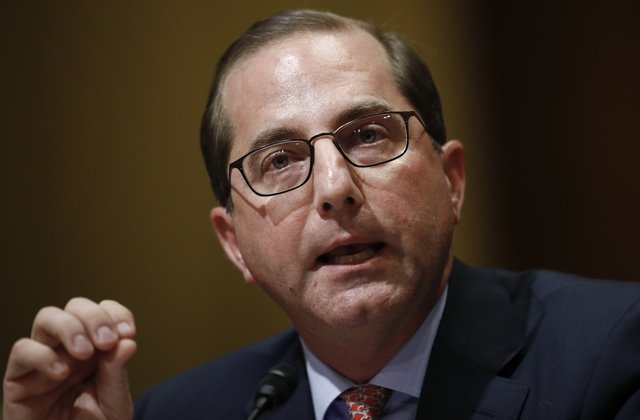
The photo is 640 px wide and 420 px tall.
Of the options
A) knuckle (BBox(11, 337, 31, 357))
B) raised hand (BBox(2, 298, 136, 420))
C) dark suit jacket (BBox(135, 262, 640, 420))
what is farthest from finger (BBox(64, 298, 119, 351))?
dark suit jacket (BBox(135, 262, 640, 420))

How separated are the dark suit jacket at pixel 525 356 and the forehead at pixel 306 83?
0.62 metres

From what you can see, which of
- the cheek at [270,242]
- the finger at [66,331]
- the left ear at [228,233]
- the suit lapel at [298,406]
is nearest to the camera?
the finger at [66,331]

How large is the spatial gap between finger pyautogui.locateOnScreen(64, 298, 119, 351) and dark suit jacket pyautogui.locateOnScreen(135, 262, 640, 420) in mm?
639

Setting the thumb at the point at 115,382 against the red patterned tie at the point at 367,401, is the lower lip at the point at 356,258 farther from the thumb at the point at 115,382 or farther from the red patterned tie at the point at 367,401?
the thumb at the point at 115,382

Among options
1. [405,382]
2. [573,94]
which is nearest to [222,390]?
[405,382]

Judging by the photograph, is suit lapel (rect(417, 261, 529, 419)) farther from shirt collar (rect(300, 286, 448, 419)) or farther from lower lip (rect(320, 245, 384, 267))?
lower lip (rect(320, 245, 384, 267))

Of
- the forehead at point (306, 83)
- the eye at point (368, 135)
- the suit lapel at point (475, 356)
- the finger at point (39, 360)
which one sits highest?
the forehead at point (306, 83)

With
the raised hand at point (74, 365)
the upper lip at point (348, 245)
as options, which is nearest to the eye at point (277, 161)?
the upper lip at point (348, 245)

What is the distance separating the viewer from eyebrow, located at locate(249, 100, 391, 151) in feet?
5.35

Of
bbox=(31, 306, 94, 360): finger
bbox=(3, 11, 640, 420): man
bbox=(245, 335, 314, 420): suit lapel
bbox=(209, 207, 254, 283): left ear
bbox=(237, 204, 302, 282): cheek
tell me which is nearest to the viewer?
bbox=(31, 306, 94, 360): finger

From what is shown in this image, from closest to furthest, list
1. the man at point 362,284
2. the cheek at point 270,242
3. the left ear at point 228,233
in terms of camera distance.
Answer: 1. the man at point 362,284
2. the cheek at point 270,242
3. the left ear at point 228,233

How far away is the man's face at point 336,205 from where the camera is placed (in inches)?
60.2


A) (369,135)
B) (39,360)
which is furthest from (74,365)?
(369,135)

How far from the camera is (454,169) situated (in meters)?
1.90
